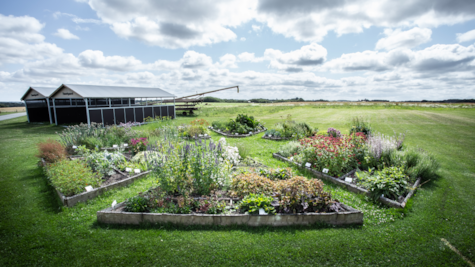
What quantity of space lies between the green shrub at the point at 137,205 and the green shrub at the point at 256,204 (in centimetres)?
182

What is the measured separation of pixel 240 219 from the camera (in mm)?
3756

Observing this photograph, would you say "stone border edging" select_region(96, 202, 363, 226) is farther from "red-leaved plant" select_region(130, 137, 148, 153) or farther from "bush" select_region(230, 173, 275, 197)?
"red-leaved plant" select_region(130, 137, 148, 153)

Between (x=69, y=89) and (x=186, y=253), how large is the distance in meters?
17.4

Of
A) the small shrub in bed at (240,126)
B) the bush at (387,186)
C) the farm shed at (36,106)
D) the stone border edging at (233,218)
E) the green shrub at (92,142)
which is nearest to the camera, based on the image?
the stone border edging at (233,218)

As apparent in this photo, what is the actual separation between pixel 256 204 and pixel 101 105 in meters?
17.7

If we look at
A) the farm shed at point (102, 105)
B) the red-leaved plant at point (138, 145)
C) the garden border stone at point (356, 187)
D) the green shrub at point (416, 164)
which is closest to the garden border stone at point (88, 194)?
the red-leaved plant at point (138, 145)

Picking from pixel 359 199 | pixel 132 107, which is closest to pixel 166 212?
pixel 359 199

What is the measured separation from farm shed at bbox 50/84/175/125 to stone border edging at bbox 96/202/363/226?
44.1ft

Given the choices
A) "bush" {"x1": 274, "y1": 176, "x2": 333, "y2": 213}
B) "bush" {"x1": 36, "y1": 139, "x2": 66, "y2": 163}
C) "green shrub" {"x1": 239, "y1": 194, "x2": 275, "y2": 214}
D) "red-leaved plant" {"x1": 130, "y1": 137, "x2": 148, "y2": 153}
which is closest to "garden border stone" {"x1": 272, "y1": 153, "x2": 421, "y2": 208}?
"bush" {"x1": 274, "y1": 176, "x2": 333, "y2": 213}

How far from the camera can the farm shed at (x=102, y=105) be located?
15.4 meters

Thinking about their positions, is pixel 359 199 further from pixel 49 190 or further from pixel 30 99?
pixel 30 99

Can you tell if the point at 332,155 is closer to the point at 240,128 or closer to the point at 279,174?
the point at 279,174

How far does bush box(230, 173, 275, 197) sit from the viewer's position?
431cm

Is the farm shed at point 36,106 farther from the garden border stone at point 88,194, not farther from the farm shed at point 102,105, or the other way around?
the garden border stone at point 88,194
